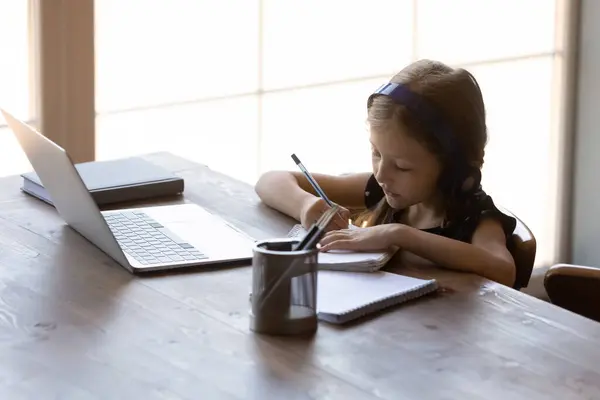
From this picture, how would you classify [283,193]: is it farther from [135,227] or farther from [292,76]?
[292,76]

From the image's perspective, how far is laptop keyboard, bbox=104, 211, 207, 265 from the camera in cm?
177

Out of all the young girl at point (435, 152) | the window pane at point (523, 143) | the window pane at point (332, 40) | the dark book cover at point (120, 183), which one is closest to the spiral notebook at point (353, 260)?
the young girl at point (435, 152)

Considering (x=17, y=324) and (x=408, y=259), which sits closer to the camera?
(x=17, y=324)

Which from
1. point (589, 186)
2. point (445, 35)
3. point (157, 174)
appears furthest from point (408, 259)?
point (589, 186)

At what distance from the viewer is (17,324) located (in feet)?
4.83

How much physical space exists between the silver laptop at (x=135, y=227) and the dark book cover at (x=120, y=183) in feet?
0.28

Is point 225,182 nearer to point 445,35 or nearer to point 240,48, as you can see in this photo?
point 240,48

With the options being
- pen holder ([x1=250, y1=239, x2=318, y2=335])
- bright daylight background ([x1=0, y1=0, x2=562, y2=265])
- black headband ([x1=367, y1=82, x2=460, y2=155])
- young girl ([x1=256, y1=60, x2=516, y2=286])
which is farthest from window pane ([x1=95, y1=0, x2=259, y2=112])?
pen holder ([x1=250, y1=239, x2=318, y2=335])

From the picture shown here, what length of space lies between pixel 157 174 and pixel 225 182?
0.55 feet

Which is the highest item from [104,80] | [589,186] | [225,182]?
[104,80]

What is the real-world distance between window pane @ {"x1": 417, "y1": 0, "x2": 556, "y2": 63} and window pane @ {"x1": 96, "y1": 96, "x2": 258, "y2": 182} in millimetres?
713

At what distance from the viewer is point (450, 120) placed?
1.99 metres

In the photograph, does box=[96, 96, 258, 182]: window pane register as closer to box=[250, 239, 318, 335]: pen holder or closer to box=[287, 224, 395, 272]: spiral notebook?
box=[287, 224, 395, 272]: spiral notebook

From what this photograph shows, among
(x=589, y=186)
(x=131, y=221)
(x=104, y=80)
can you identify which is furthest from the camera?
(x=589, y=186)
